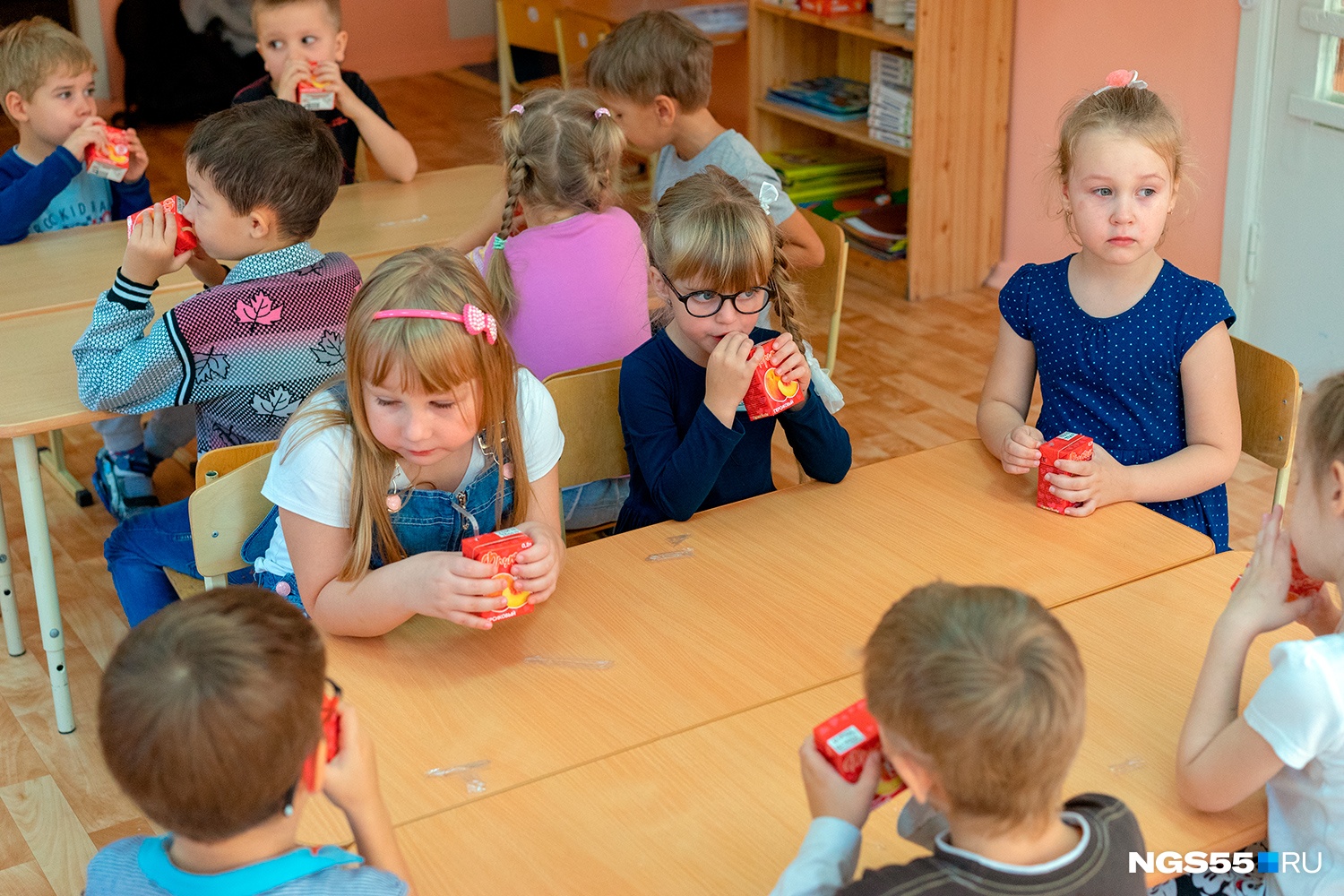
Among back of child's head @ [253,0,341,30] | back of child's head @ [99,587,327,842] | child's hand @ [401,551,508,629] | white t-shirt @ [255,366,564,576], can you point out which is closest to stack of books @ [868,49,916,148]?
back of child's head @ [253,0,341,30]

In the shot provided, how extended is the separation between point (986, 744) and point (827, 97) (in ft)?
13.9

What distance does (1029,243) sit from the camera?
466 centimetres

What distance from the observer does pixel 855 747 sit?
3.79 feet

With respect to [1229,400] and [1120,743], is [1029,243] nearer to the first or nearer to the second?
[1229,400]

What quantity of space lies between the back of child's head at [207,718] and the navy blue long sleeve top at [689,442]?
0.91 metres

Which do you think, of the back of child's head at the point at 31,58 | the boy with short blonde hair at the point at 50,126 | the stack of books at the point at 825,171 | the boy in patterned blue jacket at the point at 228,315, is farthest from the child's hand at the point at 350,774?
the stack of books at the point at 825,171

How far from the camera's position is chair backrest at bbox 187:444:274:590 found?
1.85 metres

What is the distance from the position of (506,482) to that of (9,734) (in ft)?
4.26

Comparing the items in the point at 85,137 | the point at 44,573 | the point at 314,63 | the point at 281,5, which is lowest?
the point at 44,573

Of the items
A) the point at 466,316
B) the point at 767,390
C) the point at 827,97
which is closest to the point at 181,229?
the point at 466,316

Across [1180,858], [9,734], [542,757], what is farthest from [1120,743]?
[9,734]

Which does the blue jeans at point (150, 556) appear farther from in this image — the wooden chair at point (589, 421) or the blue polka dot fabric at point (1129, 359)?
the blue polka dot fabric at point (1129, 359)

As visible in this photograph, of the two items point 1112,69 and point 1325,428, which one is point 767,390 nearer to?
point 1325,428

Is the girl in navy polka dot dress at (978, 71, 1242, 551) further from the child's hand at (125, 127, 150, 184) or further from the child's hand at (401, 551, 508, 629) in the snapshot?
the child's hand at (125, 127, 150, 184)
